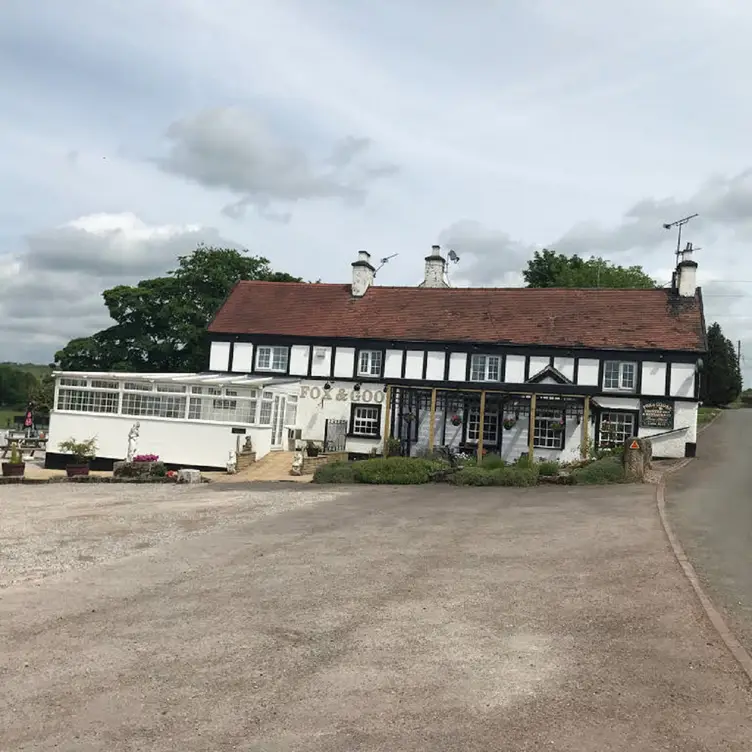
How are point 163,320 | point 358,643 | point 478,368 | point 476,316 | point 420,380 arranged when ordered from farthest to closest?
point 163,320 → point 476,316 → point 478,368 → point 420,380 → point 358,643

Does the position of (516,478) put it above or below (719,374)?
below

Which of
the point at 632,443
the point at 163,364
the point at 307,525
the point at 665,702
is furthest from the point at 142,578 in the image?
the point at 163,364

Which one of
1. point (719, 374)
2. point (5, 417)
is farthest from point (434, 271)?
point (5, 417)

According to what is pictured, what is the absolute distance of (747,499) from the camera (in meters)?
16.0

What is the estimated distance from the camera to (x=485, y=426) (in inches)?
1068

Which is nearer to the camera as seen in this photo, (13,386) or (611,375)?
(611,375)

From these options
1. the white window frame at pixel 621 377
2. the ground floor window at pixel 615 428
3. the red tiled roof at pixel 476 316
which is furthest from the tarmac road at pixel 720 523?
the red tiled roof at pixel 476 316

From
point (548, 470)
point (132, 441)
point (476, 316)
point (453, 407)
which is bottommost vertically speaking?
point (132, 441)

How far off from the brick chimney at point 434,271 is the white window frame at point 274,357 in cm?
898

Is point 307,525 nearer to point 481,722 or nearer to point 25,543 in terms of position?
point 25,543

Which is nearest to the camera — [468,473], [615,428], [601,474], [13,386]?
[601,474]

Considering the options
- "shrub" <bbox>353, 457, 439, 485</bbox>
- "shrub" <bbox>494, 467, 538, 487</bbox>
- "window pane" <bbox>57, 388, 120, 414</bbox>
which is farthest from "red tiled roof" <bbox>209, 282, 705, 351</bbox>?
"shrub" <bbox>494, 467, 538, 487</bbox>

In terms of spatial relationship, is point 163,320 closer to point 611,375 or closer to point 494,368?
point 494,368

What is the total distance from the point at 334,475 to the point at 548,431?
9.21 metres
